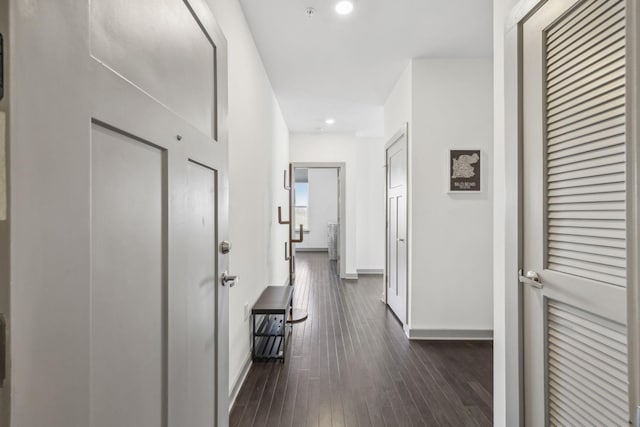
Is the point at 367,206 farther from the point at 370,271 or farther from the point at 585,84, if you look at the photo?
the point at 585,84

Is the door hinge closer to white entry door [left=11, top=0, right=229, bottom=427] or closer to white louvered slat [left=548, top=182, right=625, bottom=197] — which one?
white entry door [left=11, top=0, right=229, bottom=427]

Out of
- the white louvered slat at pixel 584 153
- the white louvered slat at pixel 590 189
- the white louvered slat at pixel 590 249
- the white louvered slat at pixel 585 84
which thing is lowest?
the white louvered slat at pixel 590 249

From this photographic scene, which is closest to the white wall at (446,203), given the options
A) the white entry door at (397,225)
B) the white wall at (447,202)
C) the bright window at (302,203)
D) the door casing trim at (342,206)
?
the white wall at (447,202)

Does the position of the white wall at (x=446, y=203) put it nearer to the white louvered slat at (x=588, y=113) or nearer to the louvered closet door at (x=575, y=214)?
the louvered closet door at (x=575, y=214)

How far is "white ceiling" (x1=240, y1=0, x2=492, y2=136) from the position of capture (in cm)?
236

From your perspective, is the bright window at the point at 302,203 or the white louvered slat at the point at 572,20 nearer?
the white louvered slat at the point at 572,20

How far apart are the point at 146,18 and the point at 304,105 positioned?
12.7 ft

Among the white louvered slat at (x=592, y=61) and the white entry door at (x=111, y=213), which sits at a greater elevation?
the white louvered slat at (x=592, y=61)

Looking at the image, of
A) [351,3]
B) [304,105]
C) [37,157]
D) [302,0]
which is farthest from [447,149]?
[37,157]

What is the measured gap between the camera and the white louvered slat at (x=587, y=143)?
90 cm

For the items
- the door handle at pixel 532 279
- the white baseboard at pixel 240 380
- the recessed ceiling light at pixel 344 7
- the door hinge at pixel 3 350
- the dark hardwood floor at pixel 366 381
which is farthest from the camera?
the recessed ceiling light at pixel 344 7

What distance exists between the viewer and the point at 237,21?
223cm

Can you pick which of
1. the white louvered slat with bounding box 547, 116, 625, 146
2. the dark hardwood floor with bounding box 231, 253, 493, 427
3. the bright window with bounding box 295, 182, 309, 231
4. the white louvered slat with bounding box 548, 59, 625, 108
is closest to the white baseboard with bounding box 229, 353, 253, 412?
the dark hardwood floor with bounding box 231, 253, 493, 427

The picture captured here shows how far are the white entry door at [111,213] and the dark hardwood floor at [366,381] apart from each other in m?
1.02
